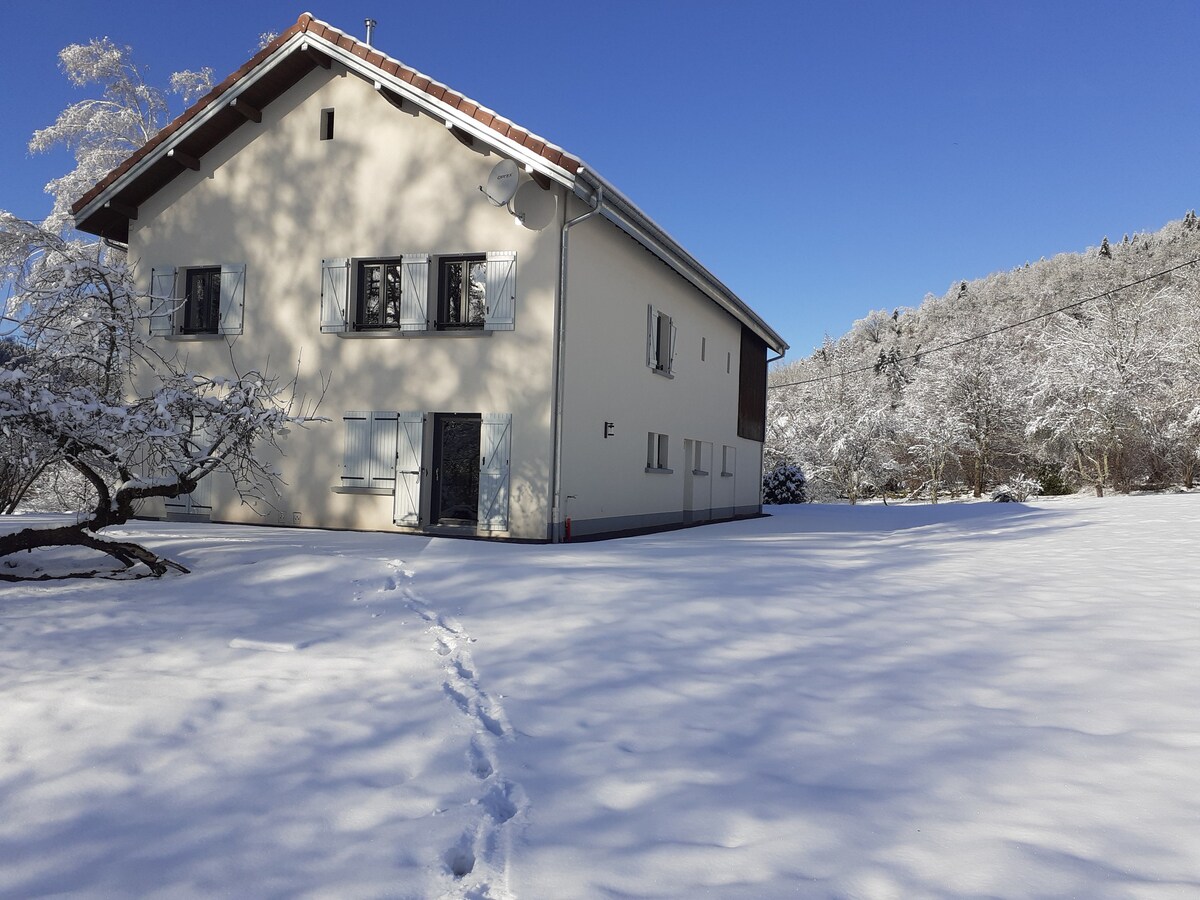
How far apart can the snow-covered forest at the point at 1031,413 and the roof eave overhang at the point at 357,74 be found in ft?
72.0

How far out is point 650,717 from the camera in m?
3.48

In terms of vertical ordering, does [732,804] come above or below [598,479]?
below

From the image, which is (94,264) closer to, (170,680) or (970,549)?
(170,680)

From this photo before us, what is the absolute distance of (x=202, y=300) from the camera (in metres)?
12.0

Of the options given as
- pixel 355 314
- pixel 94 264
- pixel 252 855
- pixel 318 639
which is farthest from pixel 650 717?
pixel 355 314

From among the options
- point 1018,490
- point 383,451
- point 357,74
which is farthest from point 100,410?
point 1018,490

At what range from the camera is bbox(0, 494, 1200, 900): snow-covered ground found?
2.26 metres

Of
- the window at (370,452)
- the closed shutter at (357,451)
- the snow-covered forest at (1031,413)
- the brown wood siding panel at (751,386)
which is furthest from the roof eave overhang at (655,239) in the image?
the snow-covered forest at (1031,413)

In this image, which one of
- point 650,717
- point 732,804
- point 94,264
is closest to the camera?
point 732,804

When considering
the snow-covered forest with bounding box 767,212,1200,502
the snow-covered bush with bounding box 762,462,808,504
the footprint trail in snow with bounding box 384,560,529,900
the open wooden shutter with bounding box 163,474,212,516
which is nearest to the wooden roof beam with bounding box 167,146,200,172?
the open wooden shutter with bounding box 163,474,212,516

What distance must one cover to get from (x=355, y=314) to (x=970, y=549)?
8.67 m

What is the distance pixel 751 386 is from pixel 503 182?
11.4m

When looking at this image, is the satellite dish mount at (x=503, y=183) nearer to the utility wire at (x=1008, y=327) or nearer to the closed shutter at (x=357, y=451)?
the closed shutter at (x=357, y=451)

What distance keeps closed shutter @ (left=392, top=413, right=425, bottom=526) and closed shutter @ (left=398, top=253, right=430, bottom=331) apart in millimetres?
1243
